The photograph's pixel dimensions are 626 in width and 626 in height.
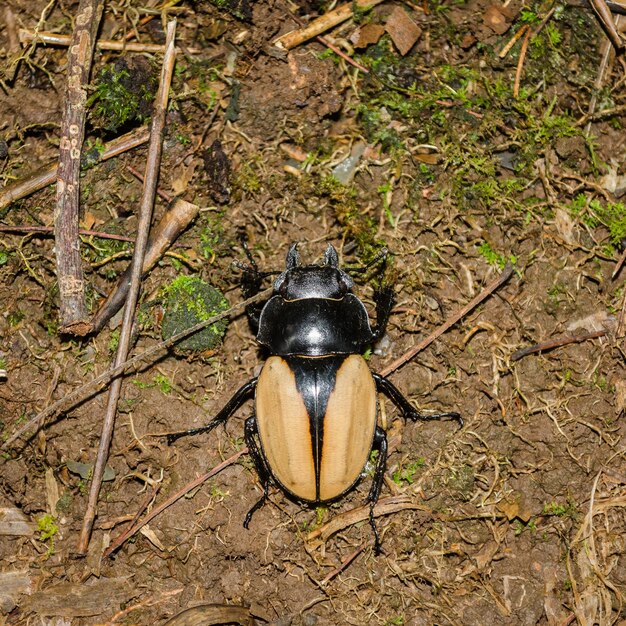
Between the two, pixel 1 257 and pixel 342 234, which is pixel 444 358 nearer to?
pixel 342 234

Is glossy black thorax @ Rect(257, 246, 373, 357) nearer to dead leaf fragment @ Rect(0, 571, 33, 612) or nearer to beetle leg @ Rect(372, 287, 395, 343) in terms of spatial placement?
beetle leg @ Rect(372, 287, 395, 343)

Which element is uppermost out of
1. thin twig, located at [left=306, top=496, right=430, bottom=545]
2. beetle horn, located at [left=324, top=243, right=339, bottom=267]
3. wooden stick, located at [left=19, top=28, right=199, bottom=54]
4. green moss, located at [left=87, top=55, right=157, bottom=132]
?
wooden stick, located at [left=19, top=28, right=199, bottom=54]

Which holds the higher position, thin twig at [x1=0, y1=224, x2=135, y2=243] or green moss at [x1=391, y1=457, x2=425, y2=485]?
thin twig at [x1=0, y1=224, x2=135, y2=243]

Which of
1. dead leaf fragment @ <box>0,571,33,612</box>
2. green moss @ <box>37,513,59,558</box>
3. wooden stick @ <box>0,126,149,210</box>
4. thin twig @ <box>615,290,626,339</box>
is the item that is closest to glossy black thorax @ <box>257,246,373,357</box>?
wooden stick @ <box>0,126,149,210</box>

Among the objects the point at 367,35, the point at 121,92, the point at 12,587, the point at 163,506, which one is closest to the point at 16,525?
the point at 12,587

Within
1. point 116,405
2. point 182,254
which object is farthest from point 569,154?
point 116,405

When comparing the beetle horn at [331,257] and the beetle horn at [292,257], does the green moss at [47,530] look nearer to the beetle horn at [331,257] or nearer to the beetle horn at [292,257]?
the beetle horn at [292,257]

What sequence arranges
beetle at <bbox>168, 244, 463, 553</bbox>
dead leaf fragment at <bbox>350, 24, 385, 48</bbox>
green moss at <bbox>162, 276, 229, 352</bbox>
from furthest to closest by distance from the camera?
dead leaf fragment at <bbox>350, 24, 385, 48</bbox>, green moss at <bbox>162, 276, 229, 352</bbox>, beetle at <bbox>168, 244, 463, 553</bbox>

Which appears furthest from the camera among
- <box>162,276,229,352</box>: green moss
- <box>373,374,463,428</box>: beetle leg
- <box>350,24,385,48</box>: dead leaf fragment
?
<box>350,24,385,48</box>: dead leaf fragment
